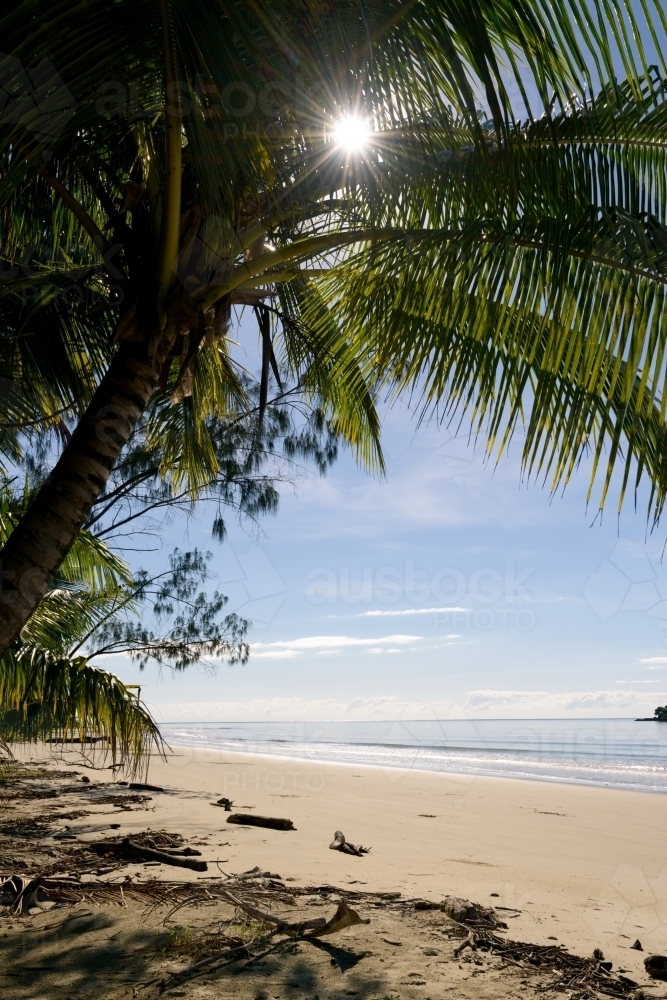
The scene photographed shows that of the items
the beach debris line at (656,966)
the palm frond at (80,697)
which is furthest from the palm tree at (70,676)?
the beach debris line at (656,966)

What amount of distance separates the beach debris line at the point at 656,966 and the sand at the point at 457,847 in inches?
1.8

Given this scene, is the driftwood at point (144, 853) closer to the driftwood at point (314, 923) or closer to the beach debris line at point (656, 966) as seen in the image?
the driftwood at point (314, 923)

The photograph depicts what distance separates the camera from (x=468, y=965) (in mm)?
A: 3084

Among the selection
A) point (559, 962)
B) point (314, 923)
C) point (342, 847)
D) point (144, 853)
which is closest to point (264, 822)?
point (342, 847)

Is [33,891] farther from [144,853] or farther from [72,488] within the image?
[72,488]

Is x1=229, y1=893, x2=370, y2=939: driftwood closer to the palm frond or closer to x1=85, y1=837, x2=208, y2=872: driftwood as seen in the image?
x1=85, y1=837, x2=208, y2=872: driftwood

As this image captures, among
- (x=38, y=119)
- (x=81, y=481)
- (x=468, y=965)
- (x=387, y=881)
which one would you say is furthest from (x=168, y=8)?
(x=387, y=881)

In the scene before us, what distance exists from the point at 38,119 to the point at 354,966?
11.3ft

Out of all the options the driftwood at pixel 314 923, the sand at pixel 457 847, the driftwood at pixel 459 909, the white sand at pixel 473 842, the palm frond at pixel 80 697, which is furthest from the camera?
the palm frond at pixel 80 697

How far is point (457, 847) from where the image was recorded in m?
6.93

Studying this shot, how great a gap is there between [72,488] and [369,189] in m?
2.03

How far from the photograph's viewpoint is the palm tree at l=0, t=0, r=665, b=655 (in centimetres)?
276

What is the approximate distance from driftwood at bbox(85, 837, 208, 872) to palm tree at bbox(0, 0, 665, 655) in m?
2.29

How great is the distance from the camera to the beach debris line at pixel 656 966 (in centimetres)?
317
